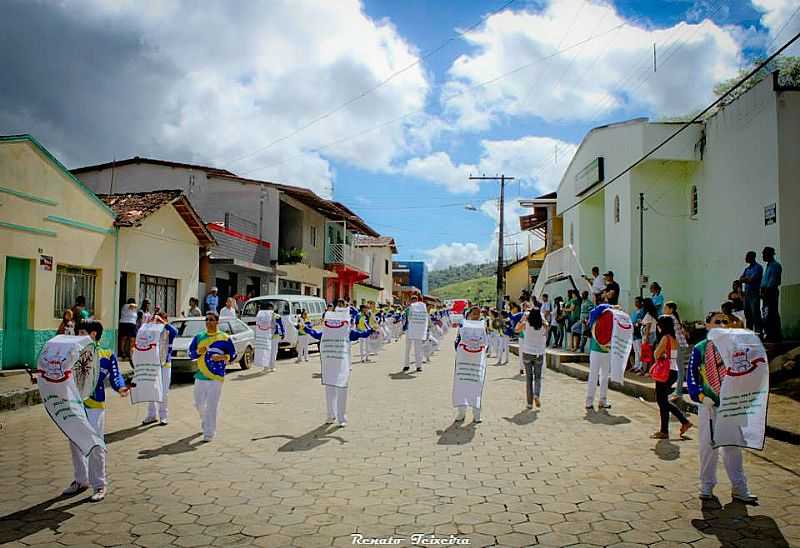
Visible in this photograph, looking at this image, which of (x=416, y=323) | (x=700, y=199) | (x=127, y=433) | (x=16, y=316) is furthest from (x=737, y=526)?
(x=700, y=199)

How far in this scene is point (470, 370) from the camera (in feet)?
31.4

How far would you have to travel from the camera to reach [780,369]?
1166cm

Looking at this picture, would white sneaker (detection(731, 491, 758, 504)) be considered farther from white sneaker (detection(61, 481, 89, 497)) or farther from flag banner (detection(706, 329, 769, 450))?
white sneaker (detection(61, 481, 89, 497))

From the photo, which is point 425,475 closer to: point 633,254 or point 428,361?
point 428,361

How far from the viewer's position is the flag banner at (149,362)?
29.9 ft

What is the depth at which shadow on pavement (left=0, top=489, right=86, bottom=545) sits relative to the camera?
499cm

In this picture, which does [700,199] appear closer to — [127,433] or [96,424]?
[127,433]

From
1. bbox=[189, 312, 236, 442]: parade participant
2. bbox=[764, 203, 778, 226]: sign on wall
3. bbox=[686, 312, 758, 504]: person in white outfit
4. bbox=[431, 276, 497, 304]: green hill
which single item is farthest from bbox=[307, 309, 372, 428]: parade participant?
bbox=[431, 276, 497, 304]: green hill

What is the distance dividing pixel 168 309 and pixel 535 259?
24.8 m

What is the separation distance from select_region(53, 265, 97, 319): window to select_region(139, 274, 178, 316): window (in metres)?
2.31

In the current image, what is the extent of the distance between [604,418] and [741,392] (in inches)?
176

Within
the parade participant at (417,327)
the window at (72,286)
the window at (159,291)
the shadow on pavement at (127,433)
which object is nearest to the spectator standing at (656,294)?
the parade participant at (417,327)

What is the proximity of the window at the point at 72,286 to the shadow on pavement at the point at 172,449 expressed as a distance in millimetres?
8735

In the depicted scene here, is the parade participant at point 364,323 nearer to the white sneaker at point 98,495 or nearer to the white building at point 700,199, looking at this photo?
the white building at point 700,199
